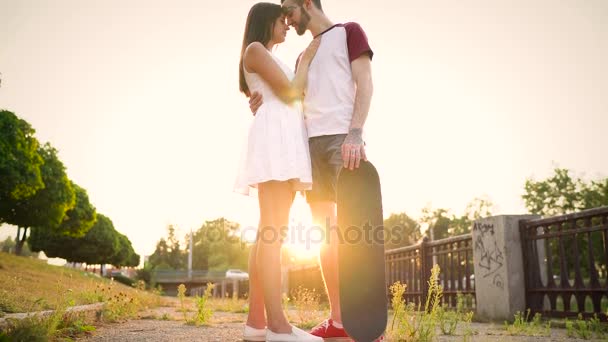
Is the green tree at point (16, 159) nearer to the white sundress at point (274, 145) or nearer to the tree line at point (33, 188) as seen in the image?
the tree line at point (33, 188)

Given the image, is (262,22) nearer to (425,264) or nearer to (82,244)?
(425,264)

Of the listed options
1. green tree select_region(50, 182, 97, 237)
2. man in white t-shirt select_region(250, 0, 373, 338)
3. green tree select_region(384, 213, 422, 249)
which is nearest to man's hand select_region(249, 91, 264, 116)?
man in white t-shirt select_region(250, 0, 373, 338)

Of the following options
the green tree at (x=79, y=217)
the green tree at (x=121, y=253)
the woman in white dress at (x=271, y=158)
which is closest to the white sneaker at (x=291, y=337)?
the woman in white dress at (x=271, y=158)

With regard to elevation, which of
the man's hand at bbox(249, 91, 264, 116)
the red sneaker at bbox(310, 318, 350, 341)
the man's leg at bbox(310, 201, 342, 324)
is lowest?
the red sneaker at bbox(310, 318, 350, 341)

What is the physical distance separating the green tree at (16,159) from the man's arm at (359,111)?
1894cm

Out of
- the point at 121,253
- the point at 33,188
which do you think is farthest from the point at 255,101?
the point at 121,253

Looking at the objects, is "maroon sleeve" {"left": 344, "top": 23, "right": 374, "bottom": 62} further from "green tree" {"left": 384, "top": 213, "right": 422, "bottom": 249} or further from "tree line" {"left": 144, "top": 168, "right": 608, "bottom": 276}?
"green tree" {"left": 384, "top": 213, "right": 422, "bottom": 249}

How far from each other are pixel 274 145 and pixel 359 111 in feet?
1.85

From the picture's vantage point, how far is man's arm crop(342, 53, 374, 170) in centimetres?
259

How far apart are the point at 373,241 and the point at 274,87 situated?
1.11 m

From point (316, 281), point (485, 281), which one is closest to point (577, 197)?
point (316, 281)

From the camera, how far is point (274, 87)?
2746 millimetres

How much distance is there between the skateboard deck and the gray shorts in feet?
0.42

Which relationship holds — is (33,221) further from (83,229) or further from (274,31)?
(274,31)
